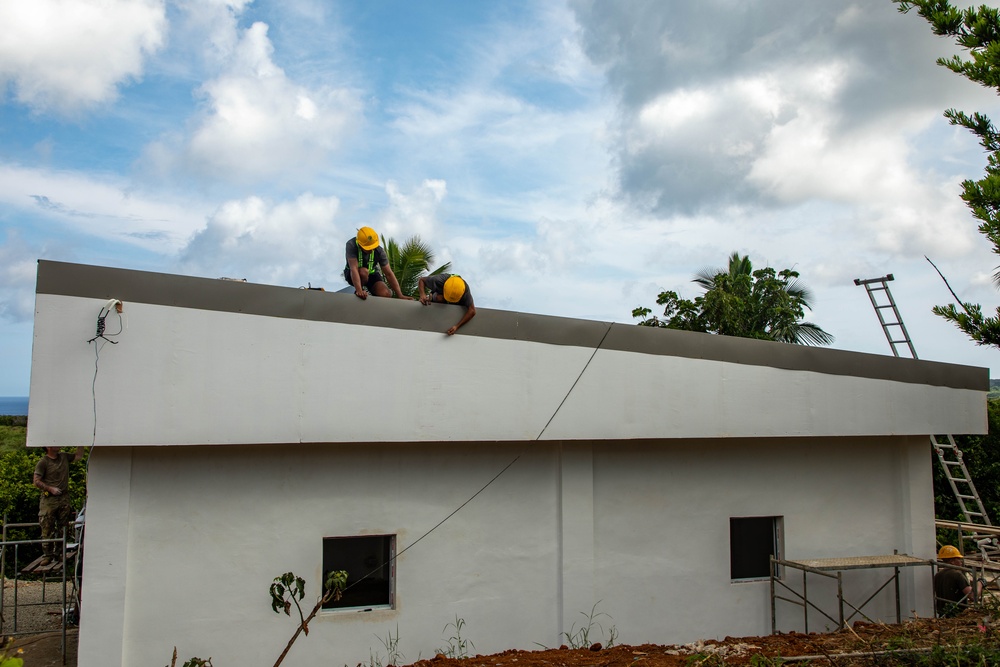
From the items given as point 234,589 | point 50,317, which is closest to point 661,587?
point 234,589

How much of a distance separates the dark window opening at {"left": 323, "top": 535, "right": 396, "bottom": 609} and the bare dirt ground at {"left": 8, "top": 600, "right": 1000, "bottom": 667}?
27.8 inches

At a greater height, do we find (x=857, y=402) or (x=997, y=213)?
(x=997, y=213)

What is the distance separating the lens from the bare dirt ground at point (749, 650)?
7562 mm

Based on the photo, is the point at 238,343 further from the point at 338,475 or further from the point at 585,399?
the point at 585,399

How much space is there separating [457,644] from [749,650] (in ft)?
11.0

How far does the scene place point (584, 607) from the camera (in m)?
9.59

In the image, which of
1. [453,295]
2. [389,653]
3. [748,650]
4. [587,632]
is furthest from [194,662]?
[748,650]

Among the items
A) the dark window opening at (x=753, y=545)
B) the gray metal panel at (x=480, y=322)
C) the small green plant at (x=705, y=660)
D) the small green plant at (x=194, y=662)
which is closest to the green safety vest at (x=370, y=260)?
the gray metal panel at (x=480, y=322)

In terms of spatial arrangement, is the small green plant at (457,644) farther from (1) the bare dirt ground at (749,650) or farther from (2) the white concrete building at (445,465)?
(1) the bare dirt ground at (749,650)

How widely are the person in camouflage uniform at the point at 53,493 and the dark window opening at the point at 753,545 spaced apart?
30.9 ft

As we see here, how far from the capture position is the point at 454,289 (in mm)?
8820

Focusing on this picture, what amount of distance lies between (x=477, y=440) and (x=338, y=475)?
5.38ft

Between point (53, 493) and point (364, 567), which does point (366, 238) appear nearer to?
point (364, 567)

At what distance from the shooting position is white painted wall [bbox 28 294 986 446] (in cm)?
725
